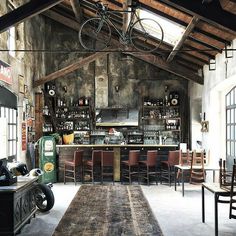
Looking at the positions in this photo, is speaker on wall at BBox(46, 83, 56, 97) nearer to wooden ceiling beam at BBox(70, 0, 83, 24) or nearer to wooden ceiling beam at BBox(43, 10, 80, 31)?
wooden ceiling beam at BBox(43, 10, 80, 31)

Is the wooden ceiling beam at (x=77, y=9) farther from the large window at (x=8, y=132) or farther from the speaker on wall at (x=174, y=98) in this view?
the speaker on wall at (x=174, y=98)

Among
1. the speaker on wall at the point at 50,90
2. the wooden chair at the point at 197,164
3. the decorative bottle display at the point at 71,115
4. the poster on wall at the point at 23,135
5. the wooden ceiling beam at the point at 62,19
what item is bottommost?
the wooden chair at the point at 197,164

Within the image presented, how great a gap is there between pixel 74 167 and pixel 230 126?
14.9 ft

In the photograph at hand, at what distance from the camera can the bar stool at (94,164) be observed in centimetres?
1166

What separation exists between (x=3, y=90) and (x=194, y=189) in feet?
18.5

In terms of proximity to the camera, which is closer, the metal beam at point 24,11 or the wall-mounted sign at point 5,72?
the metal beam at point 24,11

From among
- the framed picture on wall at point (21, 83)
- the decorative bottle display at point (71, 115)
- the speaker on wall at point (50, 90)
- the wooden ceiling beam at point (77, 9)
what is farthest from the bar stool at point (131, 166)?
the wooden ceiling beam at point (77, 9)

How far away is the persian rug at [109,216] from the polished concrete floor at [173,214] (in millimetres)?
1479

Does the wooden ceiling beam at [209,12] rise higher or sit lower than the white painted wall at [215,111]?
higher

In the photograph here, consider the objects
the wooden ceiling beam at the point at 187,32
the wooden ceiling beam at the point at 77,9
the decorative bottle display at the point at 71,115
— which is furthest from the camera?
the decorative bottle display at the point at 71,115

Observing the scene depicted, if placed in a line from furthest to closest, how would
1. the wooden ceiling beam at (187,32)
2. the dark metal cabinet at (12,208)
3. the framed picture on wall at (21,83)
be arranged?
1. the framed picture on wall at (21,83)
2. the wooden ceiling beam at (187,32)
3. the dark metal cabinet at (12,208)

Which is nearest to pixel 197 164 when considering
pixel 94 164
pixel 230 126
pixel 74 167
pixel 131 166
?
pixel 230 126

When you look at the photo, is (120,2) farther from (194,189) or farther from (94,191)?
(94,191)

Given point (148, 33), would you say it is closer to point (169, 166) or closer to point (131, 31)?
point (131, 31)
